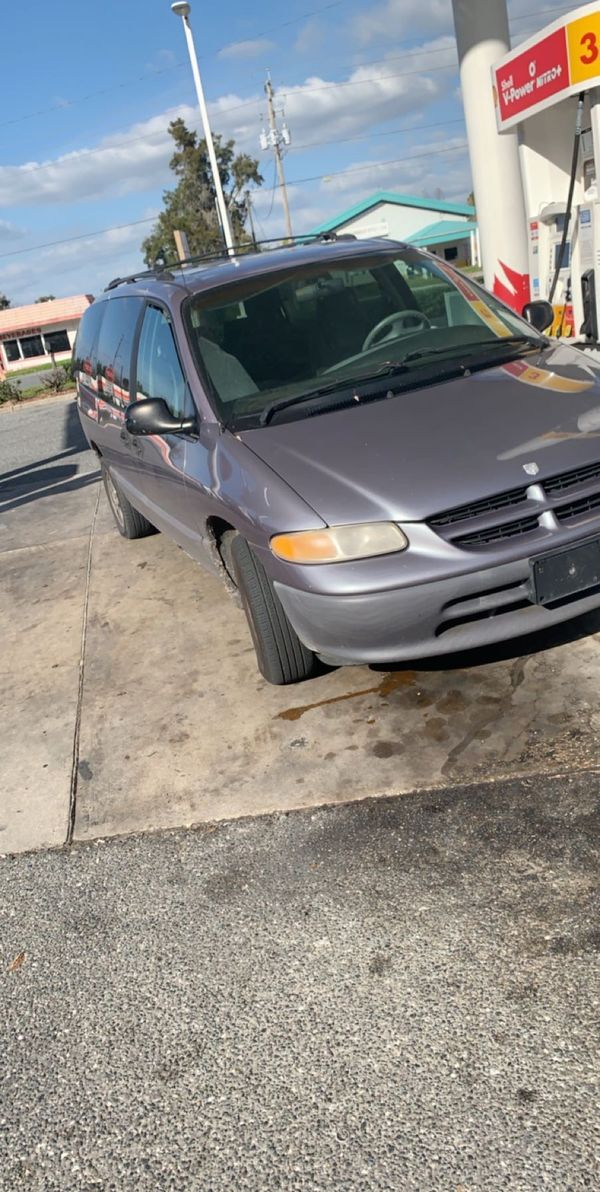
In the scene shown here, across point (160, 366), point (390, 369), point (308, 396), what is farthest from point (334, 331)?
point (160, 366)

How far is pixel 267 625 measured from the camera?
4.00m

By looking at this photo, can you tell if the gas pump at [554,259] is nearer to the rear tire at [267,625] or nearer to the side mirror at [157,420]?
the side mirror at [157,420]

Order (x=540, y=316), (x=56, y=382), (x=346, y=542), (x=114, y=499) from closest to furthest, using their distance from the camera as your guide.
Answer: (x=346, y=542) < (x=540, y=316) < (x=114, y=499) < (x=56, y=382)

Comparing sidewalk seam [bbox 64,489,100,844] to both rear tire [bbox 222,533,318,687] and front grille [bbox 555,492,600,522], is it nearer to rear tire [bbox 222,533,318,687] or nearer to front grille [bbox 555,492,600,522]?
rear tire [bbox 222,533,318,687]

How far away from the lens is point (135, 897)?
312 cm

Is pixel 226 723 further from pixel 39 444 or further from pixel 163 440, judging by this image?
pixel 39 444

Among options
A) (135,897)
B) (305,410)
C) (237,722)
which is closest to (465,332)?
(305,410)

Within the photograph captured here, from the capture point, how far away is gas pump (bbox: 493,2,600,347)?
23.8ft

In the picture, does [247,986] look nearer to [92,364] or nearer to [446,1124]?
[446,1124]

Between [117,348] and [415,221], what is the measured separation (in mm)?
52684

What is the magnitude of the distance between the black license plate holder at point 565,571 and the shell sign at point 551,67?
5.17 meters

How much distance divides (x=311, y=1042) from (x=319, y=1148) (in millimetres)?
306

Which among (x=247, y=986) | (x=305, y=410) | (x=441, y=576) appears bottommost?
(x=247, y=986)

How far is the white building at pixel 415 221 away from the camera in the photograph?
2052 inches
